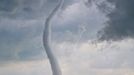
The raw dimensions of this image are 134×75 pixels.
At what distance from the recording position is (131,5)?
1697cm

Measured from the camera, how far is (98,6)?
1727cm

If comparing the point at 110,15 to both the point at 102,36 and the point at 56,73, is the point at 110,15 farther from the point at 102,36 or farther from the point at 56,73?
the point at 56,73

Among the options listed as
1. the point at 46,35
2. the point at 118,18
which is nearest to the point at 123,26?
the point at 118,18

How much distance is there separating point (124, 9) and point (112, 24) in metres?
0.42

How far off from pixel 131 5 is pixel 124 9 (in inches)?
6.3

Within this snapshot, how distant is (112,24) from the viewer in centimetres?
1719

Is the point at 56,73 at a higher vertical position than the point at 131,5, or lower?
lower

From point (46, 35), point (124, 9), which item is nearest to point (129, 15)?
point (124, 9)

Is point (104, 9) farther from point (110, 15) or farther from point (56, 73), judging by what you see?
point (56, 73)

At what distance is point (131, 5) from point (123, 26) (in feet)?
1.50

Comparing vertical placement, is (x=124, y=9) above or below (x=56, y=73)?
above

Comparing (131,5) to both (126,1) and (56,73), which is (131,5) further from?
(56,73)

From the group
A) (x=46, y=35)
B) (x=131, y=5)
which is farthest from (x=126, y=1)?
(x=46, y=35)

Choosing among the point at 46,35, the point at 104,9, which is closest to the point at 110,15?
the point at 104,9
